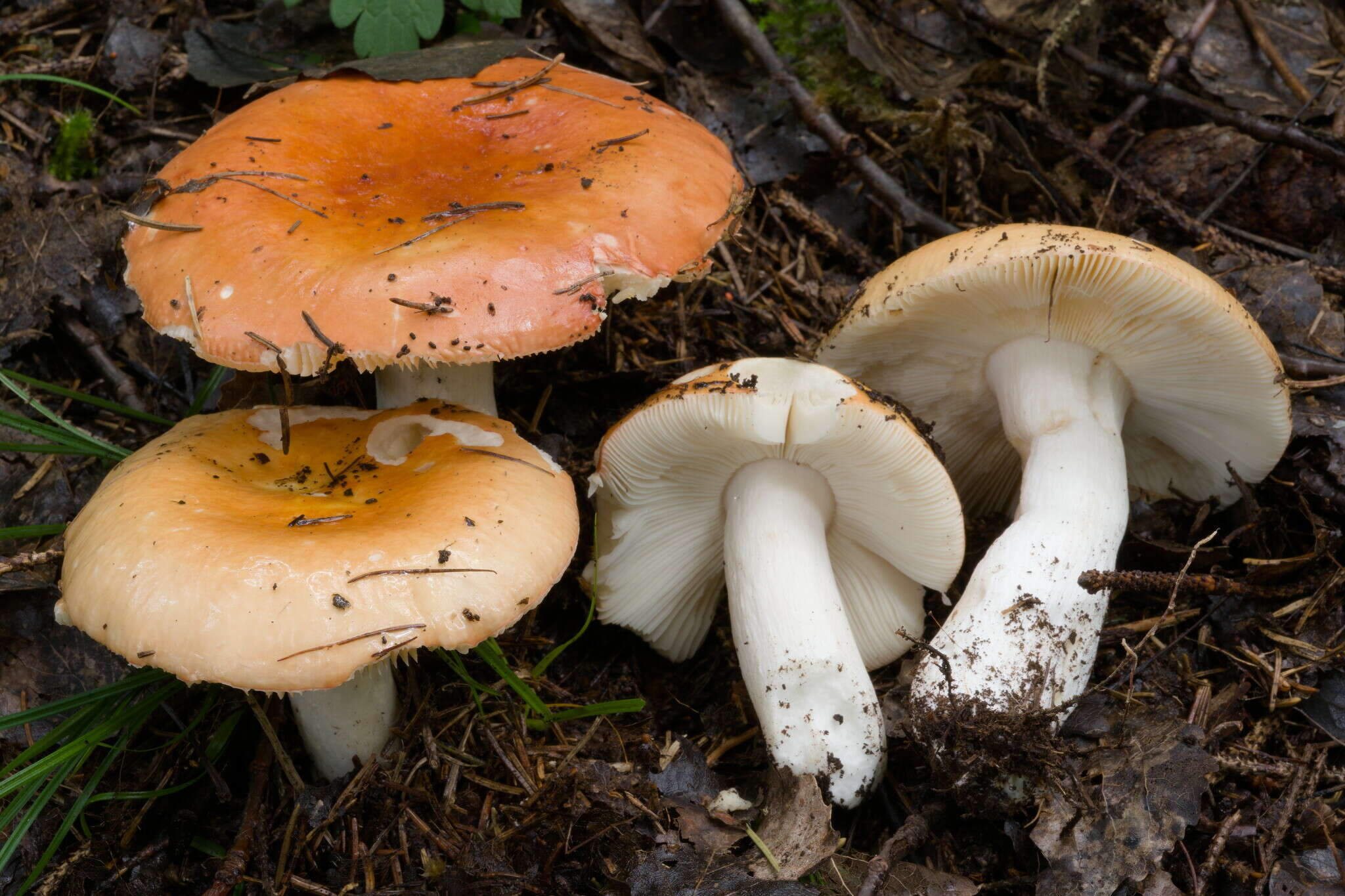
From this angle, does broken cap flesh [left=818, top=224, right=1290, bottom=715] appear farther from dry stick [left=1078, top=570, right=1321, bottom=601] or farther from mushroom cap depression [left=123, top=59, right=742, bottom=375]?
mushroom cap depression [left=123, top=59, right=742, bottom=375]

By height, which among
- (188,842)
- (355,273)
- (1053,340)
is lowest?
(188,842)

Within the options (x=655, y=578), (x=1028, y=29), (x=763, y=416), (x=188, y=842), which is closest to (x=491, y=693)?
(x=655, y=578)

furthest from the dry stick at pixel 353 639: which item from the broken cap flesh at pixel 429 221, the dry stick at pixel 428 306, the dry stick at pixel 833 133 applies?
the dry stick at pixel 833 133

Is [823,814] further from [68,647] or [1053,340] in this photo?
[68,647]

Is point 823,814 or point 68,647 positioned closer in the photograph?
point 823,814

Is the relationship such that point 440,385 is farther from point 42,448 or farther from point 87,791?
point 87,791

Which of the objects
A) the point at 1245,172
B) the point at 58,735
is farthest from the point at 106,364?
the point at 1245,172
